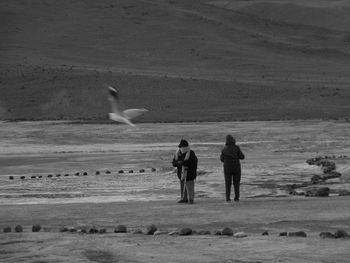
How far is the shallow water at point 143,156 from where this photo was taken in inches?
1144

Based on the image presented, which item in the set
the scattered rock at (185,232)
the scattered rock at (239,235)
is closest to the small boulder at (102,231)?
the scattered rock at (185,232)

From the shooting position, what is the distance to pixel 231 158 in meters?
25.7

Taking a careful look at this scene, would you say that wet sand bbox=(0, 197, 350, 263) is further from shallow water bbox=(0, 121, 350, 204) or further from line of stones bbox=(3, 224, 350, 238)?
shallow water bbox=(0, 121, 350, 204)

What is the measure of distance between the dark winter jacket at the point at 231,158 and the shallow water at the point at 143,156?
156 centimetres

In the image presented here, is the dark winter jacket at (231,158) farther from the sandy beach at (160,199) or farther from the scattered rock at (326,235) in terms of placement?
the scattered rock at (326,235)

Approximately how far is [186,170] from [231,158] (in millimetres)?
983

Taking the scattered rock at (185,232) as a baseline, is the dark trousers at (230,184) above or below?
above

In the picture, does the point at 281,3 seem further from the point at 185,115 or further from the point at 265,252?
the point at 265,252

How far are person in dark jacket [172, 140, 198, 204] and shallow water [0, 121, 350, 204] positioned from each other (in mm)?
1638

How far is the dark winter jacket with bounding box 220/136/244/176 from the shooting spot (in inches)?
1005

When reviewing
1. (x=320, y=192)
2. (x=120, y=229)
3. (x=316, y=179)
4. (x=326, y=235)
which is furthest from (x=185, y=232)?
(x=316, y=179)

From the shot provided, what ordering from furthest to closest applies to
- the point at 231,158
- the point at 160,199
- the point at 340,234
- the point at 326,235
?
1. the point at 160,199
2. the point at 231,158
3. the point at 326,235
4. the point at 340,234

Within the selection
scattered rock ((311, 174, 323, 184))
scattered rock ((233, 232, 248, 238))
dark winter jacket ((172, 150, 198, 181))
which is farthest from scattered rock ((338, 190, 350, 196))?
scattered rock ((233, 232, 248, 238))

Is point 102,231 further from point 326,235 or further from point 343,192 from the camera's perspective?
point 343,192
